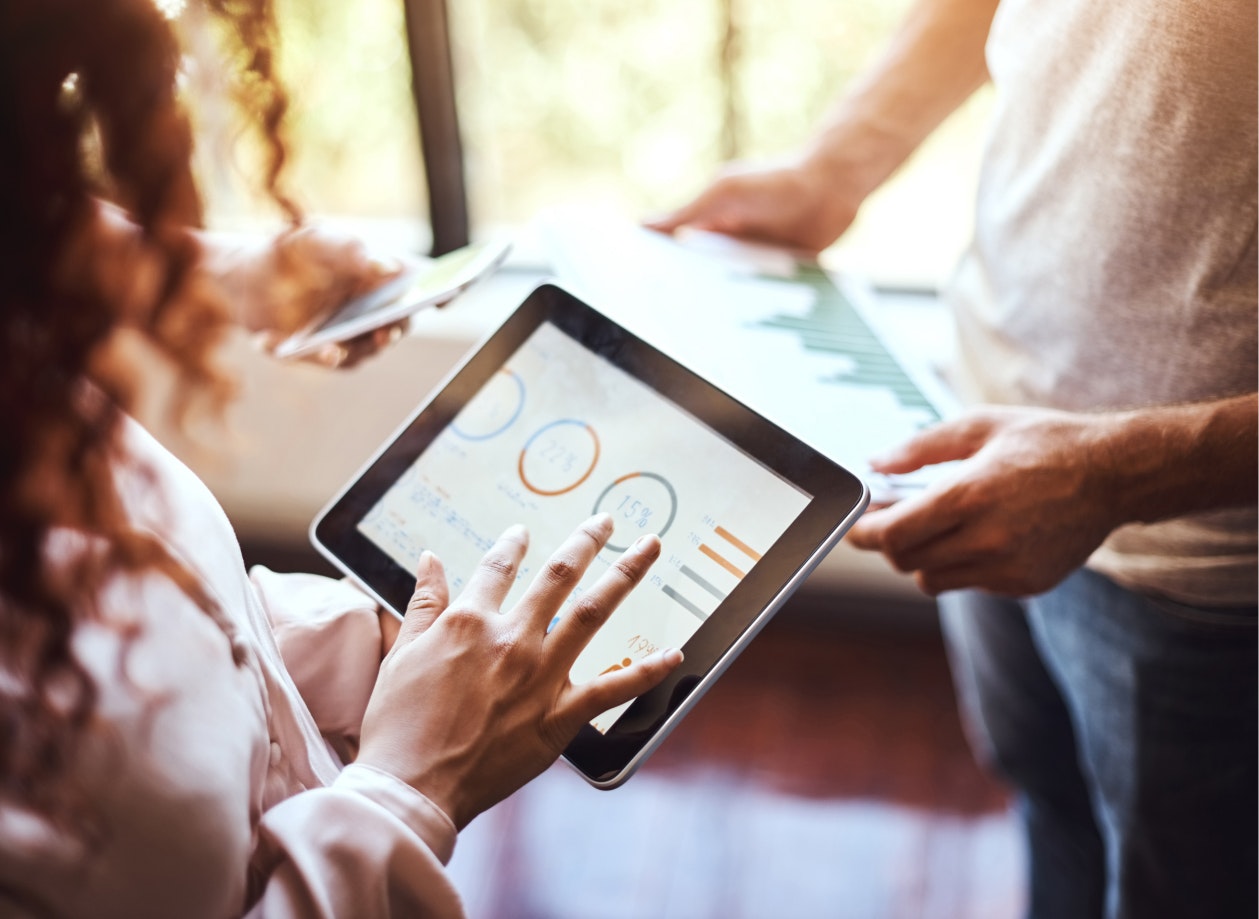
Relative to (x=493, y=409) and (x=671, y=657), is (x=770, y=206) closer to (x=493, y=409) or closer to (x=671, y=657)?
(x=493, y=409)

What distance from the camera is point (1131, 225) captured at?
0.73 m

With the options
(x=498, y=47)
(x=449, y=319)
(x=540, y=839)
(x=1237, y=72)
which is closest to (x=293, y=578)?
(x=1237, y=72)

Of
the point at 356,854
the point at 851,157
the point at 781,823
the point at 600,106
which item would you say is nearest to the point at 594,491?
the point at 356,854

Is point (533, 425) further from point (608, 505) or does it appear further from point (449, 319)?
point (449, 319)

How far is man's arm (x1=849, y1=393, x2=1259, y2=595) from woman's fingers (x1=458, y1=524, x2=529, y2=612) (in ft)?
0.86

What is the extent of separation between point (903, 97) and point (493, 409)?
58 cm

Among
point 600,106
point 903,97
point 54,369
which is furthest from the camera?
point 600,106

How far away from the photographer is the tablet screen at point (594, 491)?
58cm

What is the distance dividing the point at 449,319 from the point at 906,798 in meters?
1.09

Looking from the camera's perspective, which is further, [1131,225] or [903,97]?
[903,97]

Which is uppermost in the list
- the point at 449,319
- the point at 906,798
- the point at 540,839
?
the point at 449,319

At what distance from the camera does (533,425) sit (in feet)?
2.14

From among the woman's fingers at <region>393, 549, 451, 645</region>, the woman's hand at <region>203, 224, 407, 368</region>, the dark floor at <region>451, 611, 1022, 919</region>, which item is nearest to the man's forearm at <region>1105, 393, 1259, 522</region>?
the woman's fingers at <region>393, 549, 451, 645</region>

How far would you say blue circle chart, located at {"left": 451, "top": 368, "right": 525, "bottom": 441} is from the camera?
2.16 feet
